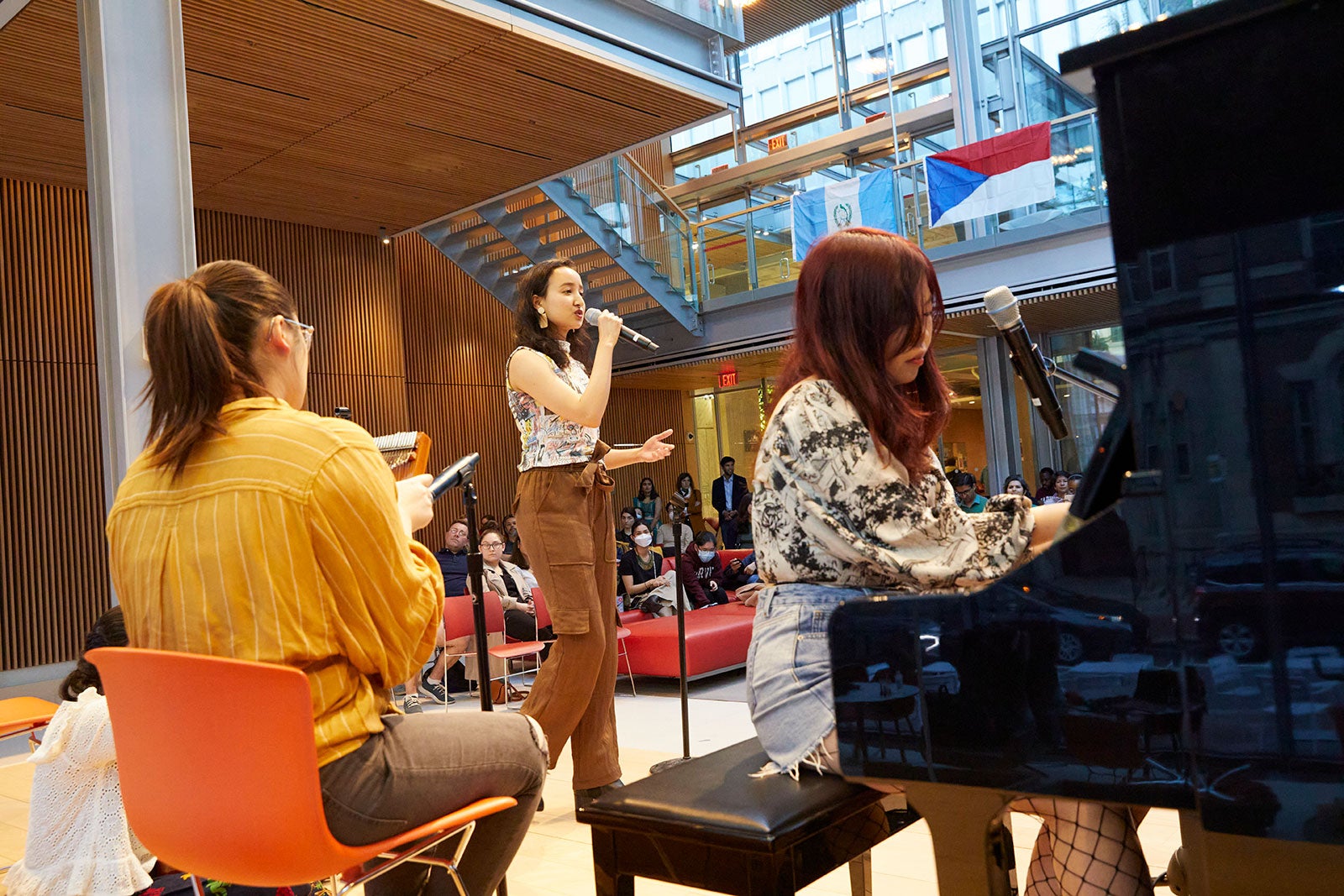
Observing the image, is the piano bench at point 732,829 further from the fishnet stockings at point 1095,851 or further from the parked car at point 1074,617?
the parked car at point 1074,617

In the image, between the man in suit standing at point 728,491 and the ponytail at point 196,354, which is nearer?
the ponytail at point 196,354

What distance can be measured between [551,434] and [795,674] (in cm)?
164

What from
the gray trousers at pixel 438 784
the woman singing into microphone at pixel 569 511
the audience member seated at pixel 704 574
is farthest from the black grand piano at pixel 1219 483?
the audience member seated at pixel 704 574

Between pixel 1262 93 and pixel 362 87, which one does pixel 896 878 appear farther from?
pixel 362 87

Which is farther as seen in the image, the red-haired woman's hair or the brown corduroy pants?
the brown corduroy pants

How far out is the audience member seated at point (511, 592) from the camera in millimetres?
6273

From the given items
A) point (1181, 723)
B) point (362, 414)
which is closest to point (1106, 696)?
point (1181, 723)

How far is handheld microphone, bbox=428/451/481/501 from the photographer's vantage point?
5.86 ft

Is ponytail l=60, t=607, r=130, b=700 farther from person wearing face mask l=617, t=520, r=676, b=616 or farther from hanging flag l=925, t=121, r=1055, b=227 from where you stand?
hanging flag l=925, t=121, r=1055, b=227

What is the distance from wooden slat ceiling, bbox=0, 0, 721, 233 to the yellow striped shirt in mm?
4712

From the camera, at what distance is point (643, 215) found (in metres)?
11.1

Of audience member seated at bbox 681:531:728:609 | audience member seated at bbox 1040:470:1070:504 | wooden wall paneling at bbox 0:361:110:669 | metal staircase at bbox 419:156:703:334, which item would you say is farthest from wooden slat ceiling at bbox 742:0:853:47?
wooden wall paneling at bbox 0:361:110:669

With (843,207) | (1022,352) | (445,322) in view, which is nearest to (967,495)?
(843,207)

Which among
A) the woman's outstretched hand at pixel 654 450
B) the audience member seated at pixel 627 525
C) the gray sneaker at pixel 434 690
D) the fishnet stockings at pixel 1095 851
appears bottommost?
the gray sneaker at pixel 434 690
